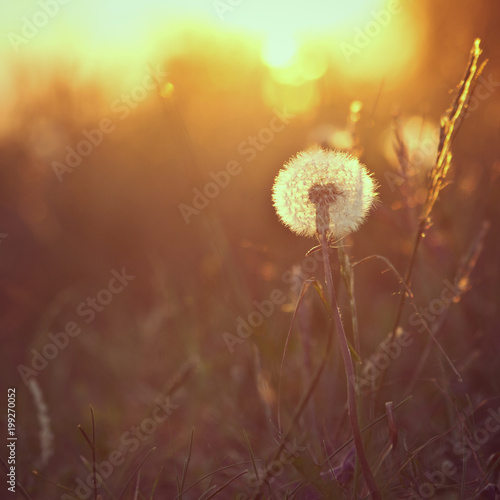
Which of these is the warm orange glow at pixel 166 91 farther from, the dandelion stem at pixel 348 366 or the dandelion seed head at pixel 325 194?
the dandelion stem at pixel 348 366

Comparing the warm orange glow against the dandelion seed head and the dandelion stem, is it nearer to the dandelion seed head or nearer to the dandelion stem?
the dandelion seed head

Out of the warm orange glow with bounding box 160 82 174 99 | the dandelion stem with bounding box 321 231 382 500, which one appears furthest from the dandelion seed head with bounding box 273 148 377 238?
the warm orange glow with bounding box 160 82 174 99

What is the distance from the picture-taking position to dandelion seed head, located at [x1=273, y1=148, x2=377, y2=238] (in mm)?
1048

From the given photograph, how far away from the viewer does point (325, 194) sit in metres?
1.06

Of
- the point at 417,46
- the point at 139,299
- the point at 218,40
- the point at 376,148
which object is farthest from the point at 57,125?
the point at 417,46

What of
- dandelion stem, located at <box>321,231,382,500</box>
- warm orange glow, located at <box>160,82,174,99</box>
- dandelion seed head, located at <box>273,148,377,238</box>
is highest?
warm orange glow, located at <box>160,82,174,99</box>

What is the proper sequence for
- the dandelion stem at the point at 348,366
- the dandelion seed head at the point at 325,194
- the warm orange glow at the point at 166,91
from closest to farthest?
the dandelion stem at the point at 348,366 < the dandelion seed head at the point at 325,194 < the warm orange glow at the point at 166,91

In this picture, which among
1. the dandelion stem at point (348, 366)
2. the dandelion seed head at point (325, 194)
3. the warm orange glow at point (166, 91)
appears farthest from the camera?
the warm orange glow at point (166, 91)

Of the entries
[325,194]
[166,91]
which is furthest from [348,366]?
[166,91]

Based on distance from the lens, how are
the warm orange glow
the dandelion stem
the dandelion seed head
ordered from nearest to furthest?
the dandelion stem, the dandelion seed head, the warm orange glow

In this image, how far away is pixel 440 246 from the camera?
217 centimetres

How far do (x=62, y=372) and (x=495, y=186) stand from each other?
2787 millimetres

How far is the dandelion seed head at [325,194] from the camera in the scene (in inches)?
41.3

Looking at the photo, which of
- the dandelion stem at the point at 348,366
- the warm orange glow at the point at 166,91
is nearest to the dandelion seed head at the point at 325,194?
the dandelion stem at the point at 348,366
